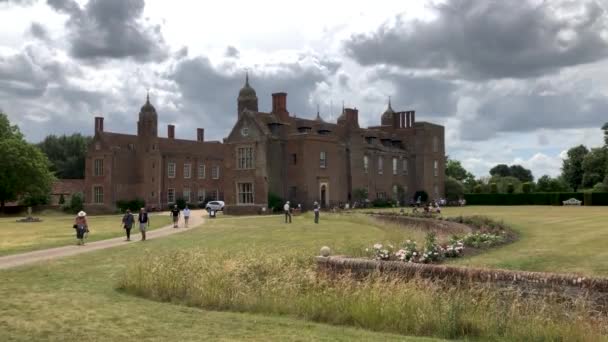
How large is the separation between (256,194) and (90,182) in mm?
23325

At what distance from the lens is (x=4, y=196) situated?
221 feet

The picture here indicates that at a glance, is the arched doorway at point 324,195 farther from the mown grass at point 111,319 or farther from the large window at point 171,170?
the mown grass at point 111,319

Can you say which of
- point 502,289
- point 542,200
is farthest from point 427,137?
point 502,289

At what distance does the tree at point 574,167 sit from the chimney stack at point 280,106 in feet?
200

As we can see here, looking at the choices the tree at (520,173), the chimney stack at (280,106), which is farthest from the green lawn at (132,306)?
the tree at (520,173)

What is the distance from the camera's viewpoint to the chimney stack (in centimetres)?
5862

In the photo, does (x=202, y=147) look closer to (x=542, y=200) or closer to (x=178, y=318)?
(x=542, y=200)

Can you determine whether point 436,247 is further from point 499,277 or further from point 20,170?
point 20,170

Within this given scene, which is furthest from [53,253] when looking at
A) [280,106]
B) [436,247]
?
[280,106]

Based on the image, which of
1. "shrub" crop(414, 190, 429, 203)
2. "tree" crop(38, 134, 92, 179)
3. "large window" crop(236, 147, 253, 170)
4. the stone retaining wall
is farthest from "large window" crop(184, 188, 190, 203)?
the stone retaining wall

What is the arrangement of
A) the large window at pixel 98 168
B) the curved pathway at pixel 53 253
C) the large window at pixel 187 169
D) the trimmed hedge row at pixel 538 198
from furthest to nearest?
the large window at pixel 187 169 < the large window at pixel 98 168 < the trimmed hedge row at pixel 538 198 < the curved pathway at pixel 53 253

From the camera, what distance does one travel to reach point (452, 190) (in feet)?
257

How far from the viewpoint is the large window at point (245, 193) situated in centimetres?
5651

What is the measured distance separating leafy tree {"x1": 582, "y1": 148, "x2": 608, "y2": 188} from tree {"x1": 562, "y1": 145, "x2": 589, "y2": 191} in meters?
12.5
